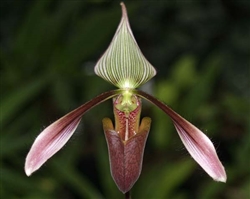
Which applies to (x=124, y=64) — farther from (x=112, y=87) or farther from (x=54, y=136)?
(x=112, y=87)

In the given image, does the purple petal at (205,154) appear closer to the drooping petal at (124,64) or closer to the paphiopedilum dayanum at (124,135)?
the paphiopedilum dayanum at (124,135)

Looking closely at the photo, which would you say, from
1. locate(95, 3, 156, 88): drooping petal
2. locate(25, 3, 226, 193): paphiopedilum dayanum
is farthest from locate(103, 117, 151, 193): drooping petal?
locate(95, 3, 156, 88): drooping petal

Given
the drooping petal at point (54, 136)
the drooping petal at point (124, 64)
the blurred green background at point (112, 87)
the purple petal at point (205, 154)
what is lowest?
the blurred green background at point (112, 87)

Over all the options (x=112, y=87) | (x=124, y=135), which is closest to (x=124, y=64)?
(x=124, y=135)

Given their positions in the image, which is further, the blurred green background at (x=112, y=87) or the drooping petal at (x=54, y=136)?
the blurred green background at (x=112, y=87)

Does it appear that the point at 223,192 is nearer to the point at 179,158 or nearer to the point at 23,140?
the point at 179,158

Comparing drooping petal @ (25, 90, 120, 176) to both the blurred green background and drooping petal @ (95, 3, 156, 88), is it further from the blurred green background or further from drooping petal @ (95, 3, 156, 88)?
the blurred green background

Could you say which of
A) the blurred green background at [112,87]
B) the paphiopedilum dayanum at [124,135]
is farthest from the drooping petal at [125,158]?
the blurred green background at [112,87]
